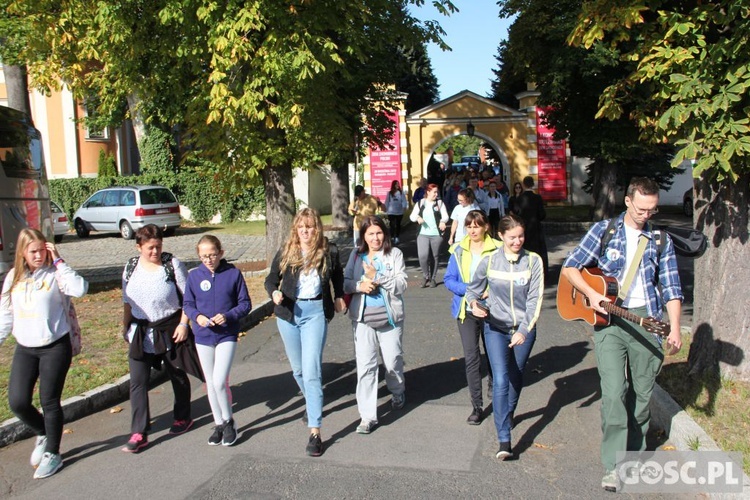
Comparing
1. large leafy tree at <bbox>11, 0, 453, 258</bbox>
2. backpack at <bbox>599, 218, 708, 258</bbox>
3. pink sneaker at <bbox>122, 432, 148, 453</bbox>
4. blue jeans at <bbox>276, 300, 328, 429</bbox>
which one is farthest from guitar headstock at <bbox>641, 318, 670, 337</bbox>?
large leafy tree at <bbox>11, 0, 453, 258</bbox>

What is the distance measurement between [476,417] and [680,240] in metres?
2.16

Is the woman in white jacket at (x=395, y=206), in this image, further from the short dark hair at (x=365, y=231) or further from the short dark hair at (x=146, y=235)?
the short dark hair at (x=146, y=235)

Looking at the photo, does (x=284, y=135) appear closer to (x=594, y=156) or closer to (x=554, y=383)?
(x=554, y=383)

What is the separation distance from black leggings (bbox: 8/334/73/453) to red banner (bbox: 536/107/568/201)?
28.8m

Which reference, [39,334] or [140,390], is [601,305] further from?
[39,334]

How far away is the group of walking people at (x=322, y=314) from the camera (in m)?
4.42

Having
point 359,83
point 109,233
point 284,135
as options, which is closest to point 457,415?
point 284,135

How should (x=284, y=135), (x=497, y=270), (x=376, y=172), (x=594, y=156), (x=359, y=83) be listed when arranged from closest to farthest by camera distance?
(x=497, y=270) < (x=284, y=135) < (x=359, y=83) < (x=594, y=156) < (x=376, y=172)

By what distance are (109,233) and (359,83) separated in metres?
14.8

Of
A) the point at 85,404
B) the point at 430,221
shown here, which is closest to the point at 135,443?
the point at 85,404

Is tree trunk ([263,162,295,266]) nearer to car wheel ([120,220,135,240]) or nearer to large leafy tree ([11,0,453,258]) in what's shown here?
large leafy tree ([11,0,453,258])

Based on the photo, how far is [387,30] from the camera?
40.9ft

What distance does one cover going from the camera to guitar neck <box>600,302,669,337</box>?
3.99 meters

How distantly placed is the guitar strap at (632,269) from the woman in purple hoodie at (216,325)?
2626 mm
